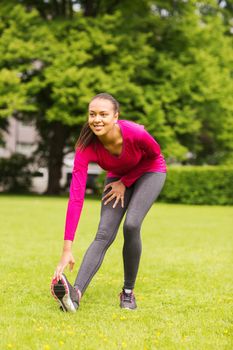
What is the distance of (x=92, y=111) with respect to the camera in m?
4.93

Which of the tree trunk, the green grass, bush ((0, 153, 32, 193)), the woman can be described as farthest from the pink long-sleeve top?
bush ((0, 153, 32, 193))

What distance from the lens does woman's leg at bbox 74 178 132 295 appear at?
5.12 meters

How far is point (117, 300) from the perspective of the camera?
5590 millimetres

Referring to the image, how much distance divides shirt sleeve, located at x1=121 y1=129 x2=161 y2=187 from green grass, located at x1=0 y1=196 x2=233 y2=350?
1176 mm

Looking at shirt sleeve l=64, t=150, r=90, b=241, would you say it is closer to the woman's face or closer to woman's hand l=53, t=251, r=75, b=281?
woman's hand l=53, t=251, r=75, b=281

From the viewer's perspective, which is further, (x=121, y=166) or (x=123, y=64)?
(x=123, y=64)

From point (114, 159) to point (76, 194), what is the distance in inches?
18.4

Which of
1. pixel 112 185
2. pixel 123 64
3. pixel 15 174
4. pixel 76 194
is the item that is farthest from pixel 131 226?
pixel 15 174

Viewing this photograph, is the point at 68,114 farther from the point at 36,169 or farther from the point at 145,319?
the point at 145,319

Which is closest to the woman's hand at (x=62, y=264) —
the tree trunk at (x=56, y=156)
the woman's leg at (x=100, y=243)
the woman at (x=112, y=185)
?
the woman at (x=112, y=185)

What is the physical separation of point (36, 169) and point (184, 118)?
30.8ft

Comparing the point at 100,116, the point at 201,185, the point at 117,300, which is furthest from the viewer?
the point at 201,185

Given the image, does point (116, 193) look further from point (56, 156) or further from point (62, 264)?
point (56, 156)

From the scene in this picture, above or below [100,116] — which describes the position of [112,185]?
below
